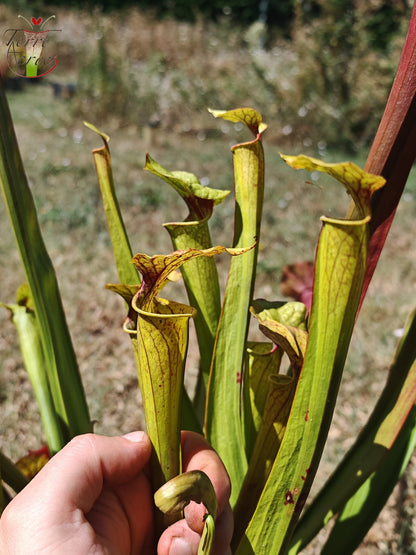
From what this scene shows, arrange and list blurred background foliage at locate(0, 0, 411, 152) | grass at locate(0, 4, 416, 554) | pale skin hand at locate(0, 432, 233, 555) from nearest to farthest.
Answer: pale skin hand at locate(0, 432, 233, 555)
grass at locate(0, 4, 416, 554)
blurred background foliage at locate(0, 0, 411, 152)

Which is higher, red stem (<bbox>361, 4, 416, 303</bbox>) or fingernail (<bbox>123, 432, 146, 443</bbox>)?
red stem (<bbox>361, 4, 416, 303</bbox>)

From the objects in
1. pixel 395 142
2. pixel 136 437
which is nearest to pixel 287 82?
pixel 395 142

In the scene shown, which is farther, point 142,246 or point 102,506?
point 142,246

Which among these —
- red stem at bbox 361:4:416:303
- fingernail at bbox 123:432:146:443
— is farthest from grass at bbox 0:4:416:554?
fingernail at bbox 123:432:146:443

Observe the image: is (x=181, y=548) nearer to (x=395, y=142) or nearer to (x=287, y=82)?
(x=395, y=142)

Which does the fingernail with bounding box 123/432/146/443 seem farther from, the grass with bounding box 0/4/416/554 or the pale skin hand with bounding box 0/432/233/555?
the grass with bounding box 0/4/416/554

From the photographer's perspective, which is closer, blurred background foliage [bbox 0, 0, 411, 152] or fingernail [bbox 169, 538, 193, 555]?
fingernail [bbox 169, 538, 193, 555]

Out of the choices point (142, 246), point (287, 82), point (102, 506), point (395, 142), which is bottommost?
point (142, 246)

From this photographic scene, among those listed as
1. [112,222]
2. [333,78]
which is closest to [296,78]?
[333,78]
